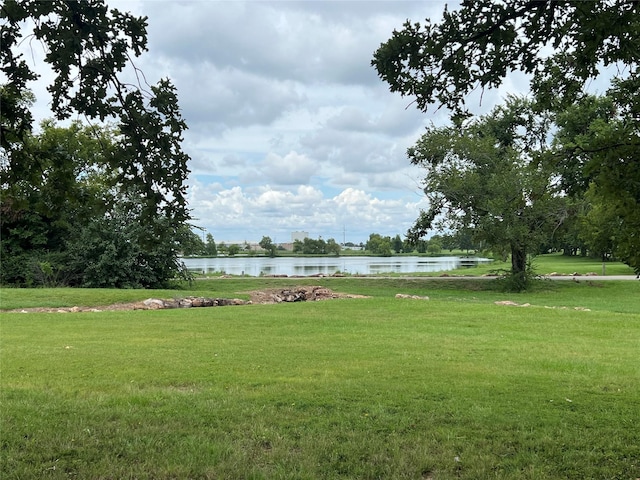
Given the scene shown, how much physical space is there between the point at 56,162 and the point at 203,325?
8507 mm

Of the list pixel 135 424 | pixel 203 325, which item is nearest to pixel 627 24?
pixel 135 424

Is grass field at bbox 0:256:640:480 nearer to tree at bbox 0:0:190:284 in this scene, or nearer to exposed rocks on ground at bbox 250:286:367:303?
tree at bbox 0:0:190:284

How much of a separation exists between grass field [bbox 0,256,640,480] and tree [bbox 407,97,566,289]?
488 inches

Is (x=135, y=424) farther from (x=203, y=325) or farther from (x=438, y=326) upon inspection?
(x=438, y=326)

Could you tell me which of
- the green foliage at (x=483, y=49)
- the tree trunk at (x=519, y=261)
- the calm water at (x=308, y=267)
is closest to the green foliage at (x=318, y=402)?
the green foliage at (x=483, y=49)

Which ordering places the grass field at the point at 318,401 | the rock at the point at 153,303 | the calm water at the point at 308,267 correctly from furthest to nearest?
1. the calm water at the point at 308,267
2. the rock at the point at 153,303
3. the grass field at the point at 318,401

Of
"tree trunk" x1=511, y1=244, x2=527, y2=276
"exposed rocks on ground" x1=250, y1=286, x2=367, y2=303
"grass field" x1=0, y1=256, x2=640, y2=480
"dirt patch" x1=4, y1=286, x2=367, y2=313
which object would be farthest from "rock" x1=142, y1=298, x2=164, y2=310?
"tree trunk" x1=511, y1=244, x2=527, y2=276

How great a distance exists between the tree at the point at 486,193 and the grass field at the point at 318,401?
12400 millimetres

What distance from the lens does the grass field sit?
406cm

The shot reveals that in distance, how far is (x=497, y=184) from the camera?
2491cm

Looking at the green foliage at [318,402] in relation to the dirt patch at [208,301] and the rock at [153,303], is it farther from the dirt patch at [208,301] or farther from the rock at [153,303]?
the rock at [153,303]

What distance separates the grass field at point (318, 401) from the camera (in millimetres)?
4059

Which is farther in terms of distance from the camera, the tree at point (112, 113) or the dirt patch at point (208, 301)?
the dirt patch at point (208, 301)

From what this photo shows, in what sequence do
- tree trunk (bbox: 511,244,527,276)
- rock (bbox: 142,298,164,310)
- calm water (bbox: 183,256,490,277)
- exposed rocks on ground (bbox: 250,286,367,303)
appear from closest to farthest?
rock (bbox: 142,298,164,310), exposed rocks on ground (bbox: 250,286,367,303), tree trunk (bbox: 511,244,527,276), calm water (bbox: 183,256,490,277)
